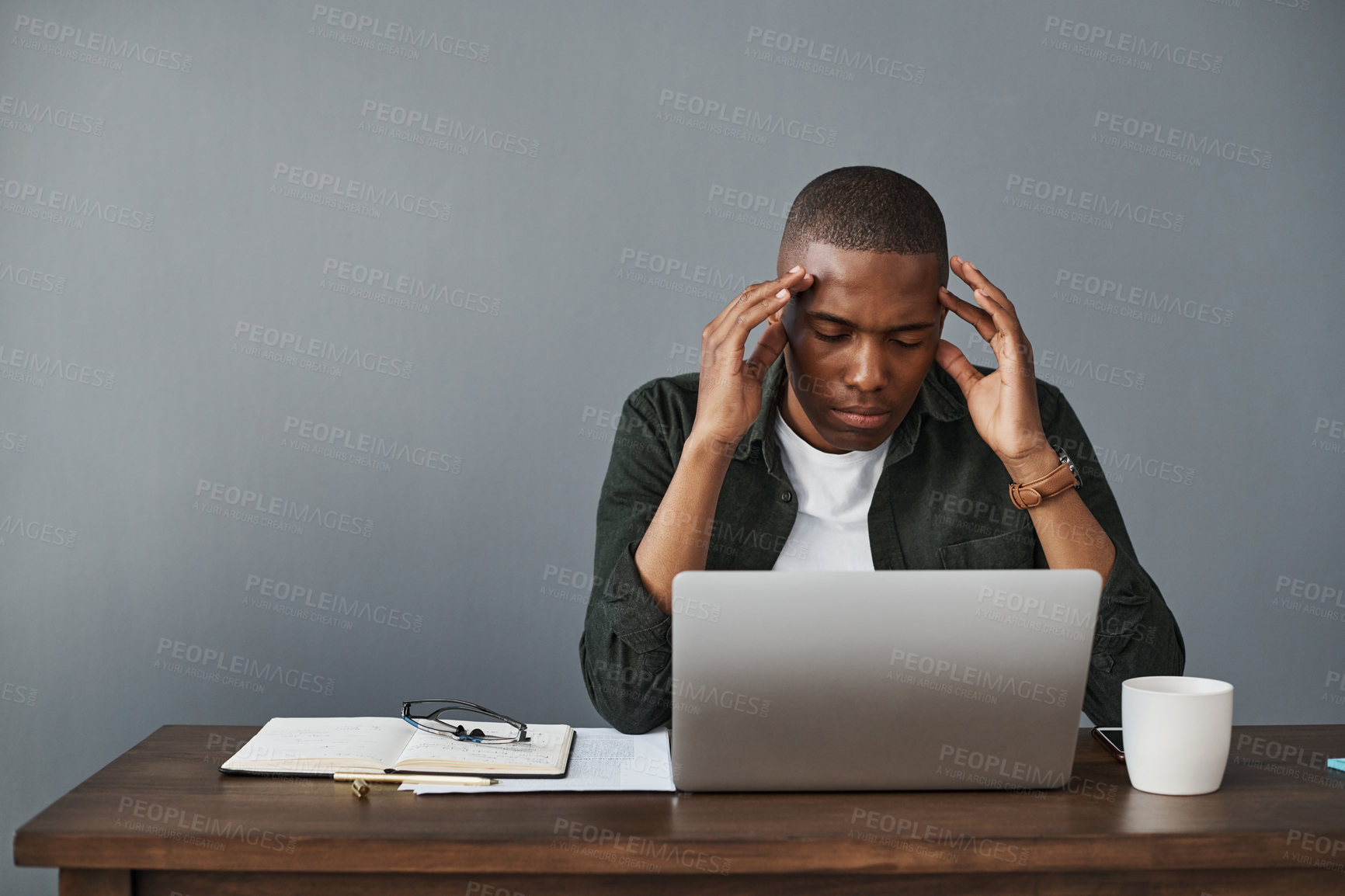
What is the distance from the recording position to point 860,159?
2617 mm

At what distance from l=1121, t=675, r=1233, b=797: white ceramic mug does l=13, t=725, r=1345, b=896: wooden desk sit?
47 millimetres

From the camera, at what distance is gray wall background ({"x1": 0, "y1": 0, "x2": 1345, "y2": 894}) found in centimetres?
242

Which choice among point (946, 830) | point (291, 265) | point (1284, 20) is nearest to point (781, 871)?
point (946, 830)

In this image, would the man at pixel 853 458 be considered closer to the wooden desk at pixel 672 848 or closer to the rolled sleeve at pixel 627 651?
the rolled sleeve at pixel 627 651

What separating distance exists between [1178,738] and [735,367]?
0.71 meters

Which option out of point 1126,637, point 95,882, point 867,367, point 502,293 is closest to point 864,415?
point 867,367

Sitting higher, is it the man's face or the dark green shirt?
the man's face

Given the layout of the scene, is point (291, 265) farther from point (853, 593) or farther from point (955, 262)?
point (853, 593)

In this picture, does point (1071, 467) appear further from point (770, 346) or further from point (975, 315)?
point (770, 346)

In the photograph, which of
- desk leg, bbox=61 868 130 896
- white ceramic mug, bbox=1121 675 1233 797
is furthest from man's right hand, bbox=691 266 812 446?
desk leg, bbox=61 868 130 896

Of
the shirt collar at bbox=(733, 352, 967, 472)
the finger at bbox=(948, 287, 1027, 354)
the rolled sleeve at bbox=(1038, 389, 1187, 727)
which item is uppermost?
the finger at bbox=(948, 287, 1027, 354)

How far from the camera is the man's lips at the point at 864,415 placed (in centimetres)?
149

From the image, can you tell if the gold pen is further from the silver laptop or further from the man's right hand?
the man's right hand

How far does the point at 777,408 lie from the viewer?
5.59 feet
